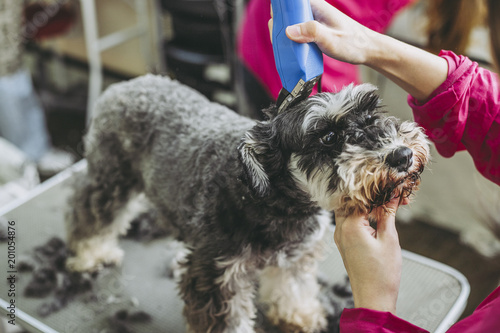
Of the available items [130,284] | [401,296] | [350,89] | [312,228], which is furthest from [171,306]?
[350,89]

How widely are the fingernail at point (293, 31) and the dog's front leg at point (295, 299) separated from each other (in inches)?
28.3

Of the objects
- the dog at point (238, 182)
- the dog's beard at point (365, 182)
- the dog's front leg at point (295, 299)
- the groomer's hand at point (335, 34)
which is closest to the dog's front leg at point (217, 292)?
the dog at point (238, 182)

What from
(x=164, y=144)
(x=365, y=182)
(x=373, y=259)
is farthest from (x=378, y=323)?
(x=164, y=144)

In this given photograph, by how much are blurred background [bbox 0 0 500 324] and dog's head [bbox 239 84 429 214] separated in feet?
0.38

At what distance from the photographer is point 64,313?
144 cm

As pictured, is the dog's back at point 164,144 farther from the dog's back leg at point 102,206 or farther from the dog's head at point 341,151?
the dog's head at point 341,151

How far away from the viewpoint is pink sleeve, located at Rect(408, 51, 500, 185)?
110 cm

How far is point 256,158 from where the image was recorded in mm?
1034

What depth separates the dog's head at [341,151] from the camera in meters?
0.93

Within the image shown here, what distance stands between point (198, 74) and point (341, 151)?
1801 millimetres

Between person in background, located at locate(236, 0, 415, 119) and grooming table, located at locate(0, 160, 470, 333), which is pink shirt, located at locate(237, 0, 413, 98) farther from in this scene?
grooming table, located at locate(0, 160, 470, 333)

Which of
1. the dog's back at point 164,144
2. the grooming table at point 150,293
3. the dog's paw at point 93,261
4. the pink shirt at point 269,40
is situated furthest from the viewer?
the dog's paw at point 93,261

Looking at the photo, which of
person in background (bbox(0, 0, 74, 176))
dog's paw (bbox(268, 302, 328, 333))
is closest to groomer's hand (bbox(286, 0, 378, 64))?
dog's paw (bbox(268, 302, 328, 333))

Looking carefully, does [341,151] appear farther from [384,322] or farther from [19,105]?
[19,105]
